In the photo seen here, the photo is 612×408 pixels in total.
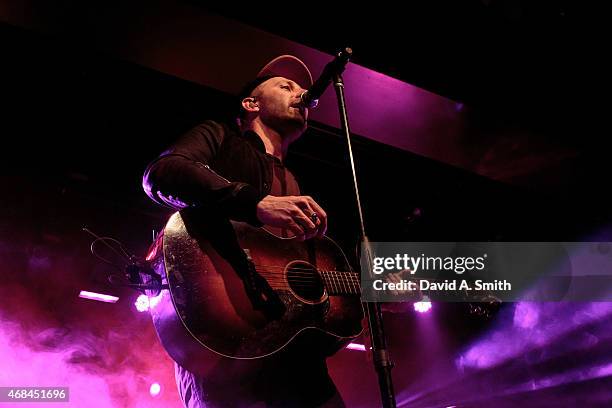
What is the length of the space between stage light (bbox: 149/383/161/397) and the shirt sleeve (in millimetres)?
2554

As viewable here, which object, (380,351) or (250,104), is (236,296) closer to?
(380,351)

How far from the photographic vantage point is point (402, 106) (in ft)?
14.3

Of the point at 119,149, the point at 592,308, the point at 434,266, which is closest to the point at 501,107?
the point at 434,266

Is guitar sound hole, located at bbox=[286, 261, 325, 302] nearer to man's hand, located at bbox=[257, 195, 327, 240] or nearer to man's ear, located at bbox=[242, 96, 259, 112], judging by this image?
man's hand, located at bbox=[257, 195, 327, 240]

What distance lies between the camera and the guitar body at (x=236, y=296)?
1.75 m

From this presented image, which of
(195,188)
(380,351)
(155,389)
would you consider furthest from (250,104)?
(155,389)

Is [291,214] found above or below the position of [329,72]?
below

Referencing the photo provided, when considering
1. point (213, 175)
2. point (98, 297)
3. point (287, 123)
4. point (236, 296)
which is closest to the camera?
point (236, 296)

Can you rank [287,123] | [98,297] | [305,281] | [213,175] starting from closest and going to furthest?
[213,175]
[305,281]
[287,123]
[98,297]

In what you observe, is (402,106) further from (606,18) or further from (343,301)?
(343,301)

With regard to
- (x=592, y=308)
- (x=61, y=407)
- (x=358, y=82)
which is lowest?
(x=61, y=407)

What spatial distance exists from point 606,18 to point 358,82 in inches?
70.7

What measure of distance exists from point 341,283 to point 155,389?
260 centimetres

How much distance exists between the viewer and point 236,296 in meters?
1.85
